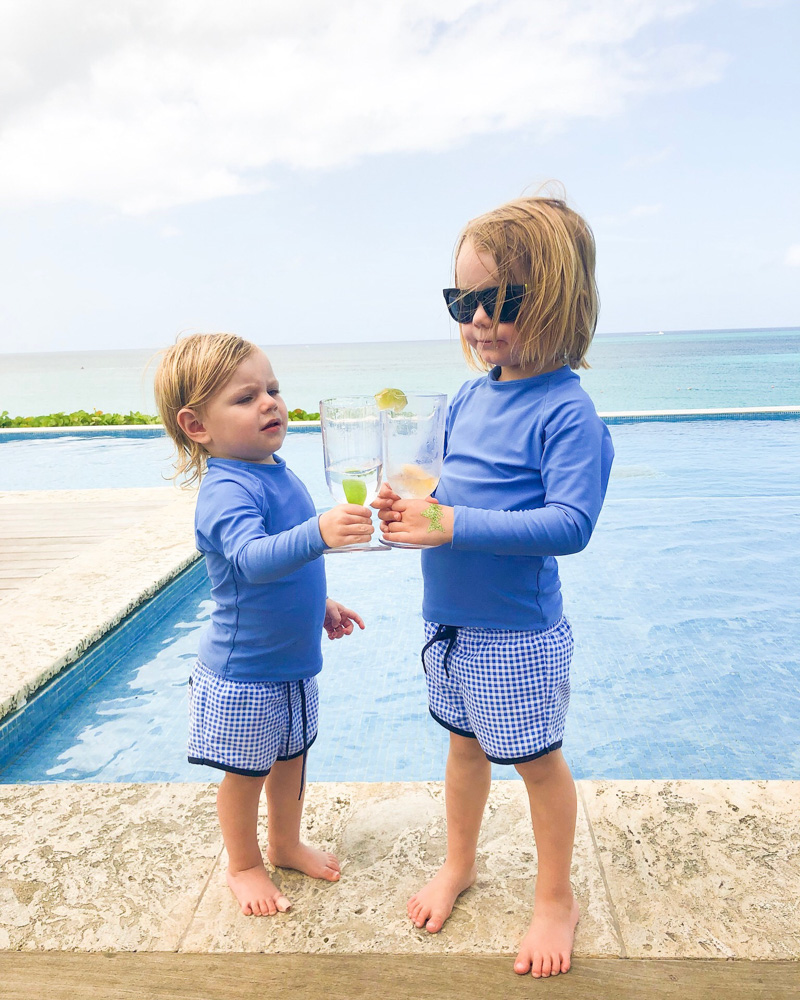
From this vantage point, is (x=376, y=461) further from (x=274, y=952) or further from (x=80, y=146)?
(x=80, y=146)

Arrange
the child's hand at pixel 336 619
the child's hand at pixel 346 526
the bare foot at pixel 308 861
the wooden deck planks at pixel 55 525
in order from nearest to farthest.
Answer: the child's hand at pixel 346 526 < the bare foot at pixel 308 861 < the child's hand at pixel 336 619 < the wooden deck planks at pixel 55 525

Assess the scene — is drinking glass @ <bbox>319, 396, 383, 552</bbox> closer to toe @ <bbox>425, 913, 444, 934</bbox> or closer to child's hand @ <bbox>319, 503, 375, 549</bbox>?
child's hand @ <bbox>319, 503, 375, 549</bbox>

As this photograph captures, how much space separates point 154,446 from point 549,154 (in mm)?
37940

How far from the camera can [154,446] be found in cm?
1209

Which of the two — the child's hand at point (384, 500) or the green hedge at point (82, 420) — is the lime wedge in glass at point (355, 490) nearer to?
the child's hand at point (384, 500)

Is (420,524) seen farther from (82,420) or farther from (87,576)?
(82,420)

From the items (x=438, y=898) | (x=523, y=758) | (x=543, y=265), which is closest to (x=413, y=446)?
(x=543, y=265)

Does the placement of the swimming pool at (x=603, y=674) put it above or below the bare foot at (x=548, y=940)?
below

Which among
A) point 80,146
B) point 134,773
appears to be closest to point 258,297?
point 80,146

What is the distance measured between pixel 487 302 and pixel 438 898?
129 centimetres

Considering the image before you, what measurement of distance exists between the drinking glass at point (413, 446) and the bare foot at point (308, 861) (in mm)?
A: 926

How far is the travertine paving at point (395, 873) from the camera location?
5.32ft

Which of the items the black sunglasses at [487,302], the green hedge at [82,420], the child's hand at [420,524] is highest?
the black sunglasses at [487,302]

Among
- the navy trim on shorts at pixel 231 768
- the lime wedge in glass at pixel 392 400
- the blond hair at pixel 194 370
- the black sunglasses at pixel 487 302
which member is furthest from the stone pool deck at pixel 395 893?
the black sunglasses at pixel 487 302
